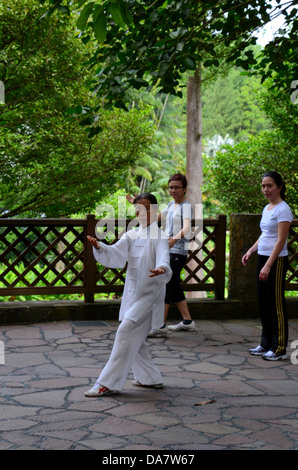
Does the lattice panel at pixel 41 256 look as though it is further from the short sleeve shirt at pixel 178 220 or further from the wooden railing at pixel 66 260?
the short sleeve shirt at pixel 178 220

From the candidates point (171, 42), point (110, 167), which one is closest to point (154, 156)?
point (110, 167)

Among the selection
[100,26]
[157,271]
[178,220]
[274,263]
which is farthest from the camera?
[178,220]

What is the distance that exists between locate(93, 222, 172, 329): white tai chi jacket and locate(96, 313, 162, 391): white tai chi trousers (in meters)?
0.10

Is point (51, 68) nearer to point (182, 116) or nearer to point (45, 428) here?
point (45, 428)

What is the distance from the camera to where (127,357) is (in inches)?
210

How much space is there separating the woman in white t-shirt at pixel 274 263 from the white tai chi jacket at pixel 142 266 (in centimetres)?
147

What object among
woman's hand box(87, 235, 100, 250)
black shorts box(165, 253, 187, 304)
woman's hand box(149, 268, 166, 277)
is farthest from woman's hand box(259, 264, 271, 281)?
woman's hand box(87, 235, 100, 250)

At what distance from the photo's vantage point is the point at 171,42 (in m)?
6.20

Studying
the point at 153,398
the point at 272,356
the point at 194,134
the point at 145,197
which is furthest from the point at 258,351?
the point at 194,134

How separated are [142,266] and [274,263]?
1.72 metres

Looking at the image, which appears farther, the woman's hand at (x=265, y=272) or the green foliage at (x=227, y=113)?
the green foliage at (x=227, y=113)

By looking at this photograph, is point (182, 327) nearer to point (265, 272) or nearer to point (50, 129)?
point (265, 272)

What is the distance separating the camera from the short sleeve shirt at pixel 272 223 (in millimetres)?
6438
